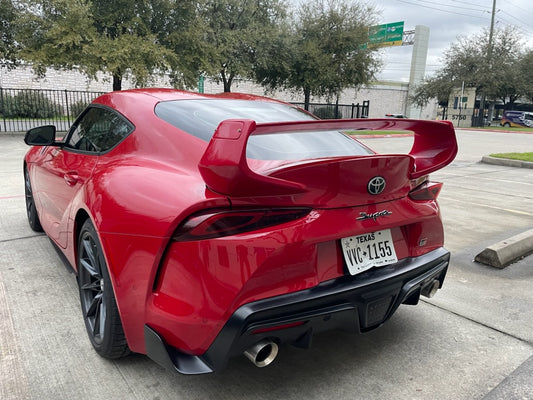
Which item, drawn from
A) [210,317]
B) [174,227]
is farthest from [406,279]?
[174,227]

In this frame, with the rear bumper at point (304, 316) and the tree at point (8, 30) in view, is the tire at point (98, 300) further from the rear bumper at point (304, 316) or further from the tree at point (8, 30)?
the tree at point (8, 30)

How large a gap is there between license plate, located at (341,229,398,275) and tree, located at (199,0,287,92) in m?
18.9

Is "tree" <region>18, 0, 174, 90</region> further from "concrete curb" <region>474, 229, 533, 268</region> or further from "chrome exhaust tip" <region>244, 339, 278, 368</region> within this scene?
"chrome exhaust tip" <region>244, 339, 278, 368</region>

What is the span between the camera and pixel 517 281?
368 centimetres

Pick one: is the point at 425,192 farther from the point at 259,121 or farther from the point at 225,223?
the point at 225,223

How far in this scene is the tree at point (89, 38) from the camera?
48.5ft

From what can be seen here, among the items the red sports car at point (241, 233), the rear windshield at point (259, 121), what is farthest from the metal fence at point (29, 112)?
the red sports car at point (241, 233)

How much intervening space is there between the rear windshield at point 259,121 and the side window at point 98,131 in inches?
12.1

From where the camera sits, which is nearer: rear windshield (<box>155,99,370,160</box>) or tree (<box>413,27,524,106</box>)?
rear windshield (<box>155,99,370,160</box>)

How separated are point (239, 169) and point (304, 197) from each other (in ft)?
1.14

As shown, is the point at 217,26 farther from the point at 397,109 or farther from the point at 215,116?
the point at 397,109

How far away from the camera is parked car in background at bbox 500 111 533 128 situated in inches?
1621

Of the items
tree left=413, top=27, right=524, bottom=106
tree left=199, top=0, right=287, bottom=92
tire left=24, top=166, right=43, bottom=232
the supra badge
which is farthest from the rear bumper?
tree left=413, top=27, right=524, bottom=106

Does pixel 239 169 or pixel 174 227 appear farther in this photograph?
pixel 174 227
